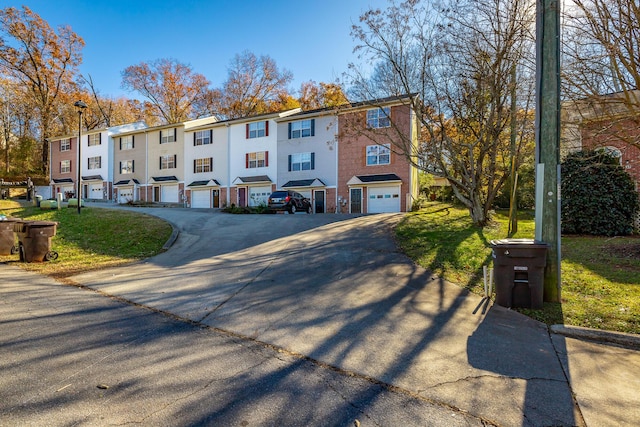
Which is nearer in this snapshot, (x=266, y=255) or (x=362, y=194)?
(x=266, y=255)

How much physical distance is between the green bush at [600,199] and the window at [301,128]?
55.8 feet

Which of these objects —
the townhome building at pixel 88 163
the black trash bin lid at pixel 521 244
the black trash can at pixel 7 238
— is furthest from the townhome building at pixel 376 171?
the townhome building at pixel 88 163

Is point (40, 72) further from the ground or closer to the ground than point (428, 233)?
further from the ground

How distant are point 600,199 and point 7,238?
19.1m

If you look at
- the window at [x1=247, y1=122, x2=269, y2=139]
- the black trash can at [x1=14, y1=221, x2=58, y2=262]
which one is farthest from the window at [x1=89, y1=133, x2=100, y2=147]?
the black trash can at [x1=14, y1=221, x2=58, y2=262]

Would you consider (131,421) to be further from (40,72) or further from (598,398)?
(40,72)

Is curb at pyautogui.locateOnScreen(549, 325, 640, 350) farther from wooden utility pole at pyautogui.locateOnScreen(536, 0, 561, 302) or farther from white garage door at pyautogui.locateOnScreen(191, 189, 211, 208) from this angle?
white garage door at pyautogui.locateOnScreen(191, 189, 211, 208)

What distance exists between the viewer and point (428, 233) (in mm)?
12219

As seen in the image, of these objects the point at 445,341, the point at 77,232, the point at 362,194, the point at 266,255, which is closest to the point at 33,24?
the point at 77,232

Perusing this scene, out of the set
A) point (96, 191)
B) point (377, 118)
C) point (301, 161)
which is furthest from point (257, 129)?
point (96, 191)

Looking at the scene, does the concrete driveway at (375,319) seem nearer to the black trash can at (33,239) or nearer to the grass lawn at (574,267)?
the grass lawn at (574,267)

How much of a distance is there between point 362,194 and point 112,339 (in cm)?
2068

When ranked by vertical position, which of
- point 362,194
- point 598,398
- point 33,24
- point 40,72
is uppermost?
point 33,24

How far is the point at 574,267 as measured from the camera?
8.05 meters
